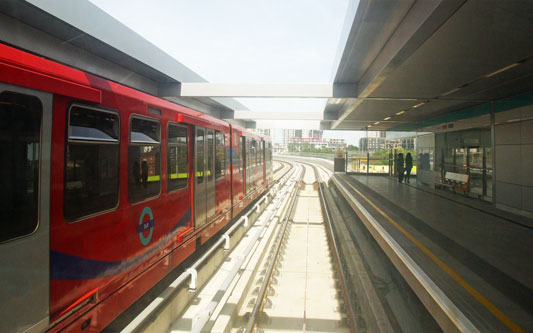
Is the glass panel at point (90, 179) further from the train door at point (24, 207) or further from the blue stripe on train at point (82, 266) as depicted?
the blue stripe on train at point (82, 266)

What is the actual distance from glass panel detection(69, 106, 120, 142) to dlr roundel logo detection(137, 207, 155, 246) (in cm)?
117

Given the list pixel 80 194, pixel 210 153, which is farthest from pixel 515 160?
pixel 80 194

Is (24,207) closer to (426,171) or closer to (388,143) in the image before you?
(426,171)

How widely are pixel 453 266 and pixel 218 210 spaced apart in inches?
203

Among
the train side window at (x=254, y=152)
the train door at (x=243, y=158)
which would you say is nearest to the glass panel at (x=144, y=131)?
the train door at (x=243, y=158)

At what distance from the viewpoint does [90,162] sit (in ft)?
10.2

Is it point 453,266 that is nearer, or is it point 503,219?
point 453,266

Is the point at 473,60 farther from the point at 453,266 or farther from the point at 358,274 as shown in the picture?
the point at 358,274

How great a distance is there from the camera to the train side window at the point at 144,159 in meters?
3.83

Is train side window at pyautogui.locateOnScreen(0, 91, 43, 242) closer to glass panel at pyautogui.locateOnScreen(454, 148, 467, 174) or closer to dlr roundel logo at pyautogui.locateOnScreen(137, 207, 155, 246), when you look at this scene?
dlr roundel logo at pyautogui.locateOnScreen(137, 207, 155, 246)

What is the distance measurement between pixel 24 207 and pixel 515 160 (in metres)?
11.3

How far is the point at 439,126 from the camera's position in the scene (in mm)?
13062

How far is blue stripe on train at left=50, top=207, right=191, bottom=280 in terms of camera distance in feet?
8.54

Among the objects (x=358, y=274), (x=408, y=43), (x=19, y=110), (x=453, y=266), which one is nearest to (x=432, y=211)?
(x=358, y=274)
